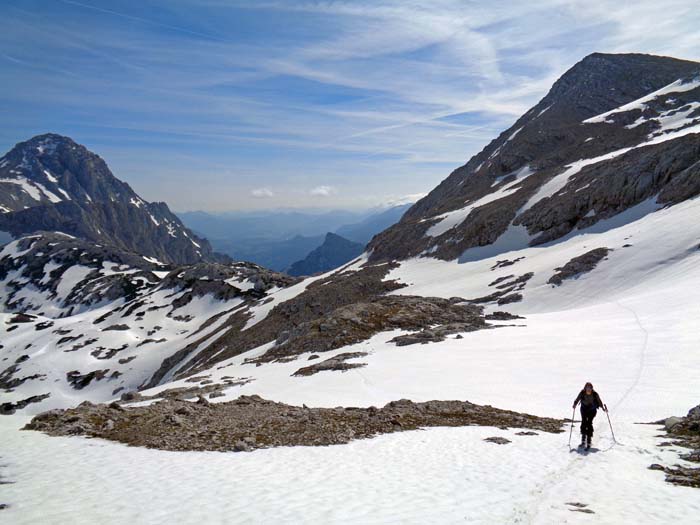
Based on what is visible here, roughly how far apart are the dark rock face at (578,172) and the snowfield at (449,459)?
36.2 m

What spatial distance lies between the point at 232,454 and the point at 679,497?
13365mm

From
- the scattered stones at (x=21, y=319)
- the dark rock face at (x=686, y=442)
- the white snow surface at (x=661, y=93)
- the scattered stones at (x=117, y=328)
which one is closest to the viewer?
the dark rock face at (x=686, y=442)

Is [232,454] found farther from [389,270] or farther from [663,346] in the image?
[389,270]

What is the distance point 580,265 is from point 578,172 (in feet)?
139

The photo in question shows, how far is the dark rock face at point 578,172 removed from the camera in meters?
62.1

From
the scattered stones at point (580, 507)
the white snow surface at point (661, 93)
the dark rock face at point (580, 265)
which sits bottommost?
the scattered stones at point (580, 507)

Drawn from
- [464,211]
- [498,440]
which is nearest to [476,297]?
[498,440]

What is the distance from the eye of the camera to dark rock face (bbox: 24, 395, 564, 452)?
52.9 ft

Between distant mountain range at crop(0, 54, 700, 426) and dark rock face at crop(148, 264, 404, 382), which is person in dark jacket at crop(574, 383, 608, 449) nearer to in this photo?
distant mountain range at crop(0, 54, 700, 426)

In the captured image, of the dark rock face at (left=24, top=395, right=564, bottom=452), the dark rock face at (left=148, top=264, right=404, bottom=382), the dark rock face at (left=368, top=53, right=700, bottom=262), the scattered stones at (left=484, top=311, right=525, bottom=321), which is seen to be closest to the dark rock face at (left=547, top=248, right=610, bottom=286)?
the scattered stones at (left=484, top=311, right=525, bottom=321)

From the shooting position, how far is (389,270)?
3312 inches

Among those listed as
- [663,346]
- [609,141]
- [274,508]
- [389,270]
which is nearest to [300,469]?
[274,508]

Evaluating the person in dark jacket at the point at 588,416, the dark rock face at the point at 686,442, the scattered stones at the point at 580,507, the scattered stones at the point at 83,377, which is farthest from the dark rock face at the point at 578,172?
the scattered stones at the point at 83,377

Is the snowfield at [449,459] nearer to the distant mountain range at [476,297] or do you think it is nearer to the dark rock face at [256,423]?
the distant mountain range at [476,297]
